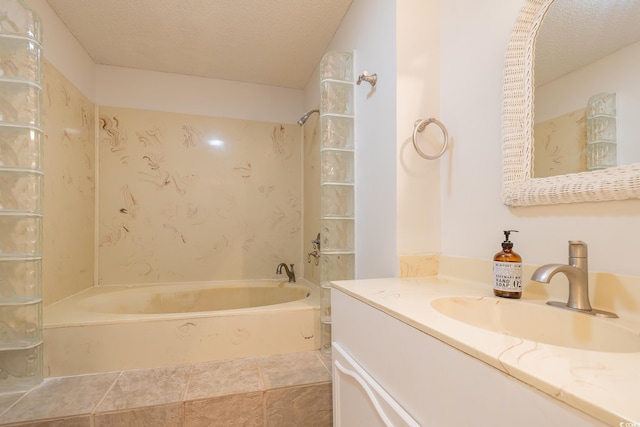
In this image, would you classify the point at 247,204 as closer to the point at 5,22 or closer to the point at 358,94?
the point at 358,94

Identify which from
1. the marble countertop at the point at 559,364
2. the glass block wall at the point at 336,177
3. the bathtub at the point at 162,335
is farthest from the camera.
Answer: the glass block wall at the point at 336,177

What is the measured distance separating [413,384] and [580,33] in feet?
3.46

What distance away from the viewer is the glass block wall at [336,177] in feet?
5.32

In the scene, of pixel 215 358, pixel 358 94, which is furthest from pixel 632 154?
pixel 215 358

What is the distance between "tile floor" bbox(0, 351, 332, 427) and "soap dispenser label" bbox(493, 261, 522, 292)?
0.90m

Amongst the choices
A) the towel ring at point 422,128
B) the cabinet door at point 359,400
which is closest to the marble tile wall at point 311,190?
the towel ring at point 422,128

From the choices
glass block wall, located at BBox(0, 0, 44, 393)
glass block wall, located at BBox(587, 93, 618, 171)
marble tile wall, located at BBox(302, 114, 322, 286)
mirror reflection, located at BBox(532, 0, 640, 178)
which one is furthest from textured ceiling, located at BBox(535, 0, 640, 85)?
glass block wall, located at BBox(0, 0, 44, 393)

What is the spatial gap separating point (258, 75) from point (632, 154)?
98.1 inches

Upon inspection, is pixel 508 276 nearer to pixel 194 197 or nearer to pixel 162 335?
pixel 162 335

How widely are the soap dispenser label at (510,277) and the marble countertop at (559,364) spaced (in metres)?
0.22

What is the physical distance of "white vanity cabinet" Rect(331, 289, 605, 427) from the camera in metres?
0.39

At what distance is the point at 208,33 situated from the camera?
194 centimetres

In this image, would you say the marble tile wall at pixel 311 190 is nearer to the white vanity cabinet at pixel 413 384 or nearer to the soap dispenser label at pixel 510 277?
the white vanity cabinet at pixel 413 384

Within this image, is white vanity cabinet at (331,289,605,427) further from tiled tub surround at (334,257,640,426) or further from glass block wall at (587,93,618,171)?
glass block wall at (587,93,618,171)
